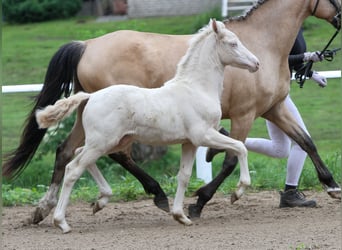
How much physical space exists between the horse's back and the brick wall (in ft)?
52.3

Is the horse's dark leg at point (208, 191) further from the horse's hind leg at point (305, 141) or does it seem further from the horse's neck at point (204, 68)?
the horse's neck at point (204, 68)

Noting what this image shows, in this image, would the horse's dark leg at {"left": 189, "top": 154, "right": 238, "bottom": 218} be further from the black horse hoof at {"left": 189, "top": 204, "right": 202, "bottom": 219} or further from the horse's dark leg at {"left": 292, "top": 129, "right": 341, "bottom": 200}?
the horse's dark leg at {"left": 292, "top": 129, "right": 341, "bottom": 200}

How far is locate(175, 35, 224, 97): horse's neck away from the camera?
21.3 feet

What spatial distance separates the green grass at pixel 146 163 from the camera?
28.8 ft

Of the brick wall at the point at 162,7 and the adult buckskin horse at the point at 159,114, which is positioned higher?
the adult buckskin horse at the point at 159,114

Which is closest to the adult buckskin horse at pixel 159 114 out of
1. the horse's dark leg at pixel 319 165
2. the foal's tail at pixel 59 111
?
the foal's tail at pixel 59 111

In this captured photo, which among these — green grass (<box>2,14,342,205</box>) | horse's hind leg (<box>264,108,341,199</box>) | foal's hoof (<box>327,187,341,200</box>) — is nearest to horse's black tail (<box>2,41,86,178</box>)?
green grass (<box>2,14,342,205</box>)

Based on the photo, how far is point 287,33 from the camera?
24.3 ft

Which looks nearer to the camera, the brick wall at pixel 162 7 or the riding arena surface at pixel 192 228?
the riding arena surface at pixel 192 228

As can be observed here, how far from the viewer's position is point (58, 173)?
7.15 meters

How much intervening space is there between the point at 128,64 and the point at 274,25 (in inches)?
50.6

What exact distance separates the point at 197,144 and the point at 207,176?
248 cm

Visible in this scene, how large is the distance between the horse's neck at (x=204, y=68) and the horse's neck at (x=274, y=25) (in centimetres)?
85

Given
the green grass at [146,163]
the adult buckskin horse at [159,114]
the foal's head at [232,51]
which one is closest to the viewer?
the adult buckskin horse at [159,114]
